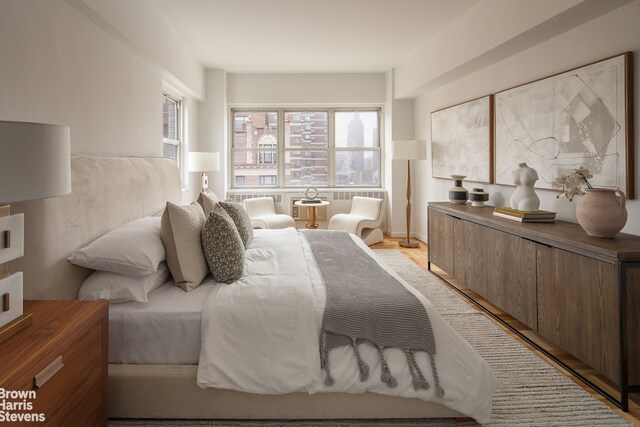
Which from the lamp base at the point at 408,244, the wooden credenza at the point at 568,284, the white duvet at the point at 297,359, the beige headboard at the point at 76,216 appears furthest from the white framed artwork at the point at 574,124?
the beige headboard at the point at 76,216

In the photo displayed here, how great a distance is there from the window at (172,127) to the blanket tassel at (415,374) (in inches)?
167

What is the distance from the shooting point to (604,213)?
2.30 meters

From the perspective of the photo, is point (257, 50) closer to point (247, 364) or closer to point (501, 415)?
point (247, 364)

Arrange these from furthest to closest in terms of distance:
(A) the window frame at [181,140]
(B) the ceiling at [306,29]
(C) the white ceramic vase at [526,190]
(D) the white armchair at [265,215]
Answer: (D) the white armchair at [265,215], (A) the window frame at [181,140], (B) the ceiling at [306,29], (C) the white ceramic vase at [526,190]

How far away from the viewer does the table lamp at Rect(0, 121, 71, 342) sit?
1.22m

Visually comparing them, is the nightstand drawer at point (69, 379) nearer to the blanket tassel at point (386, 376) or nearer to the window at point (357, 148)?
the blanket tassel at point (386, 376)

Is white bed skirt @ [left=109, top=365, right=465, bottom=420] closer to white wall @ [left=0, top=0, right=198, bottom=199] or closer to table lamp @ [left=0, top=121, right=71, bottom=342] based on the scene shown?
table lamp @ [left=0, top=121, right=71, bottom=342]

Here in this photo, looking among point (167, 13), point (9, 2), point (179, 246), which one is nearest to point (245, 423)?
point (179, 246)

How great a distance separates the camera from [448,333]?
1874 mm

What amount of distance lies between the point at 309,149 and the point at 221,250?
5.02 metres

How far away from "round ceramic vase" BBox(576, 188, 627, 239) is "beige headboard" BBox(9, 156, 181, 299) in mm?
2817

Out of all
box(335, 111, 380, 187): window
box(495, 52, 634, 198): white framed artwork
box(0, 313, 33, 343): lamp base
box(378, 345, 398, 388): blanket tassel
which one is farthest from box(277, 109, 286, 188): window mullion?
box(0, 313, 33, 343): lamp base

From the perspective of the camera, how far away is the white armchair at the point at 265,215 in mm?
5766

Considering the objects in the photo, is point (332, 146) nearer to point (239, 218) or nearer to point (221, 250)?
point (239, 218)
